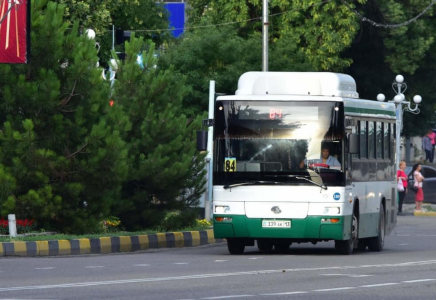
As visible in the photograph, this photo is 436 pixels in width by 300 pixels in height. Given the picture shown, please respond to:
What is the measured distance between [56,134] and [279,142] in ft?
14.2

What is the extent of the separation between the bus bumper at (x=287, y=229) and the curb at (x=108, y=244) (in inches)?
89.6

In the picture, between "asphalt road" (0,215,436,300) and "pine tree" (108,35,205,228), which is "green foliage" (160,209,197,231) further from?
"asphalt road" (0,215,436,300)

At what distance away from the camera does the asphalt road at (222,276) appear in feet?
46.2

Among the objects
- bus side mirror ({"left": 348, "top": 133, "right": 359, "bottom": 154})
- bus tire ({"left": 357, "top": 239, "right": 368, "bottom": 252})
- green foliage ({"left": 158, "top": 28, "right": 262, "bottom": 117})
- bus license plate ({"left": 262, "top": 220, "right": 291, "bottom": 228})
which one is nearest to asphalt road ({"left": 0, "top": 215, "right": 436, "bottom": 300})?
bus license plate ({"left": 262, "top": 220, "right": 291, "bottom": 228})

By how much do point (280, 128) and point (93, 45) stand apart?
4.31m

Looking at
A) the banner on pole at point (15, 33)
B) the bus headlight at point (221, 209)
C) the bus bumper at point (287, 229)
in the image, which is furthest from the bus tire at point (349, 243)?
the banner on pole at point (15, 33)

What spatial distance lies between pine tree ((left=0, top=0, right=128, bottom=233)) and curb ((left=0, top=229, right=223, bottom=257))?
38.3 inches

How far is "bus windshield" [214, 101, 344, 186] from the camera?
2181cm

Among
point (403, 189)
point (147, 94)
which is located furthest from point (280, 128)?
point (403, 189)

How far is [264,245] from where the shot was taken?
24.5 meters

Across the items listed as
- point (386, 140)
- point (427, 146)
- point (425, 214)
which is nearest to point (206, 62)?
point (425, 214)

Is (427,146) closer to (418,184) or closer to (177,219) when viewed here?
(418,184)

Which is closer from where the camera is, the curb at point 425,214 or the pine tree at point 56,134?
the pine tree at point 56,134

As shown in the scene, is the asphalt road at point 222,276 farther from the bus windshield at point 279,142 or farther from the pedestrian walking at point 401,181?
the pedestrian walking at point 401,181
